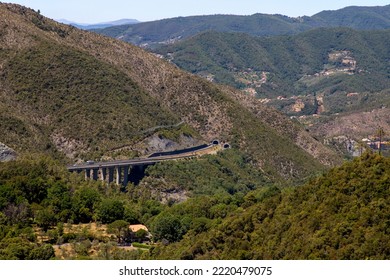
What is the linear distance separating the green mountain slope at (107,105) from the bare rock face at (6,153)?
6281 millimetres

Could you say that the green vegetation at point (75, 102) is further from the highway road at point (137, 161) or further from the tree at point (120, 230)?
the tree at point (120, 230)

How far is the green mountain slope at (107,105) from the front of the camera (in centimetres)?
10806

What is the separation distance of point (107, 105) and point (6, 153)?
28.0 metres

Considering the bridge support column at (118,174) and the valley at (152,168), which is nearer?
the valley at (152,168)

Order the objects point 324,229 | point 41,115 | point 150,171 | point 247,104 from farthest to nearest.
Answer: point 247,104, point 41,115, point 150,171, point 324,229

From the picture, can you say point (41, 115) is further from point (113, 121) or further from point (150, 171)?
point (150, 171)

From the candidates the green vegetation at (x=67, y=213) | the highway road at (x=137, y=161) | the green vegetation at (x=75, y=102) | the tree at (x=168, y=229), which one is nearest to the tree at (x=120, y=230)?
the green vegetation at (x=67, y=213)

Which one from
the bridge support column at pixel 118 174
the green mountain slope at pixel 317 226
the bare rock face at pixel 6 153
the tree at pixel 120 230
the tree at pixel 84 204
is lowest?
the bridge support column at pixel 118 174

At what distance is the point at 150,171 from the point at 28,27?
136 feet

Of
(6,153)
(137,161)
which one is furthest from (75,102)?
(6,153)

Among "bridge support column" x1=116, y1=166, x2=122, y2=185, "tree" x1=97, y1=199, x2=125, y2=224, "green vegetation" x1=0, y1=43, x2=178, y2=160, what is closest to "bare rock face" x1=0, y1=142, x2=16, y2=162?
"green vegetation" x1=0, y1=43, x2=178, y2=160

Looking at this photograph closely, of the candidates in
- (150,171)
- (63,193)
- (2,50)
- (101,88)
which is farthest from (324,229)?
(2,50)

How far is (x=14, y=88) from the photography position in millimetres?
114000

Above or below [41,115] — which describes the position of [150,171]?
below
